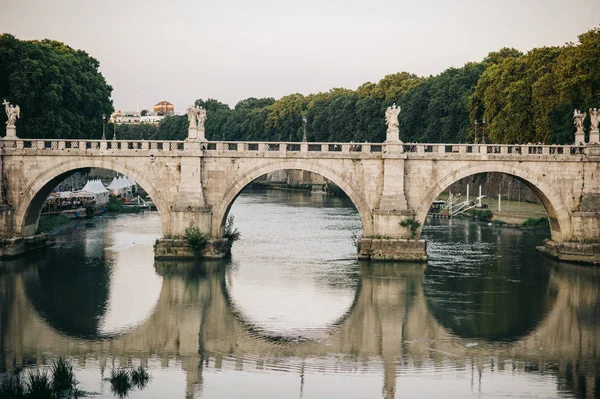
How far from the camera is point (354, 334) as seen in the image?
34500 mm

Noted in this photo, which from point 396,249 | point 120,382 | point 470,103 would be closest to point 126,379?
point 120,382

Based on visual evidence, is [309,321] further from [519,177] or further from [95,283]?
[519,177]

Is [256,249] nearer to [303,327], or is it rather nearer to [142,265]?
[142,265]

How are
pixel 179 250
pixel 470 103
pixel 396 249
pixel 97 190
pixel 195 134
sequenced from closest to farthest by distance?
pixel 396 249 < pixel 179 250 < pixel 195 134 < pixel 97 190 < pixel 470 103

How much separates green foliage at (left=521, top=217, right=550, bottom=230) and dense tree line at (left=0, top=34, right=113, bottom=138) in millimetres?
37139

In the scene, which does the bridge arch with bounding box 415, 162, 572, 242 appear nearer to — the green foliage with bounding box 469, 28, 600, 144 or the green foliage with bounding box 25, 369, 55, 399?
the green foliage with bounding box 469, 28, 600, 144

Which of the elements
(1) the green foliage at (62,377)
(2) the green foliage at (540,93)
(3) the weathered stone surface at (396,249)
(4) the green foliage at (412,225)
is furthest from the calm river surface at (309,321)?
(2) the green foliage at (540,93)

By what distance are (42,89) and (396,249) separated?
107 feet

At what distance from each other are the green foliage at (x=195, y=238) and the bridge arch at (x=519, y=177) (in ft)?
41.3

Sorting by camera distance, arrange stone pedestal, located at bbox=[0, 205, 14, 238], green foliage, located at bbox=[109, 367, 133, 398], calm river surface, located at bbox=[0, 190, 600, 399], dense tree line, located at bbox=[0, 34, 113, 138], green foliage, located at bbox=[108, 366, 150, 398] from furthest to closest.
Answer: dense tree line, located at bbox=[0, 34, 113, 138] → stone pedestal, located at bbox=[0, 205, 14, 238] → calm river surface, located at bbox=[0, 190, 600, 399] → green foliage, located at bbox=[108, 366, 150, 398] → green foliage, located at bbox=[109, 367, 133, 398]

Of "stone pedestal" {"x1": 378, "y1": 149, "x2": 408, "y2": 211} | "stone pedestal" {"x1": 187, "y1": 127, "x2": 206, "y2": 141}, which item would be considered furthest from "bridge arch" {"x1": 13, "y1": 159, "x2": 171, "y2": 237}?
"stone pedestal" {"x1": 378, "y1": 149, "x2": 408, "y2": 211}

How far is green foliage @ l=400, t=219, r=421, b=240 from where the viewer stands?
4791cm

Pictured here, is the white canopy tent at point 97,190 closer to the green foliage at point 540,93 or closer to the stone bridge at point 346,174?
the stone bridge at point 346,174

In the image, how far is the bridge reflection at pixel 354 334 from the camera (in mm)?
30375
